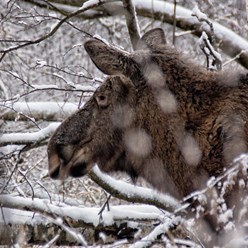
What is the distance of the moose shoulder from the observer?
549cm

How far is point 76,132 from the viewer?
5.68m

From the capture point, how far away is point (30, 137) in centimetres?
835

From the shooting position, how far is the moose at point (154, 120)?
549 cm

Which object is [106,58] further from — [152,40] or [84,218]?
[84,218]

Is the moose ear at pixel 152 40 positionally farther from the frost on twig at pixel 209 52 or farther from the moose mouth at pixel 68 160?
the frost on twig at pixel 209 52

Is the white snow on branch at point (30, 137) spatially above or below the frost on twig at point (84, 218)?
above

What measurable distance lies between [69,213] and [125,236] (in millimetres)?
609

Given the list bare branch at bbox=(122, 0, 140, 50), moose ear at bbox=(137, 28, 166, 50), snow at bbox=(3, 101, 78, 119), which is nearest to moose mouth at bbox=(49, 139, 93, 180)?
moose ear at bbox=(137, 28, 166, 50)

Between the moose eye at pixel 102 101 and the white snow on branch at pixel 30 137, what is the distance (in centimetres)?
244

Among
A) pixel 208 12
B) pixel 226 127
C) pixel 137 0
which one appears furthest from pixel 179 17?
pixel 226 127

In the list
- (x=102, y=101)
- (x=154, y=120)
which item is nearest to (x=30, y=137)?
(x=102, y=101)

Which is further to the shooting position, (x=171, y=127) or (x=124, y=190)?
(x=124, y=190)

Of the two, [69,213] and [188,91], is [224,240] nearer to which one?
[188,91]

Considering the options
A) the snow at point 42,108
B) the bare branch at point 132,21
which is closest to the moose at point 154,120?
the bare branch at point 132,21
